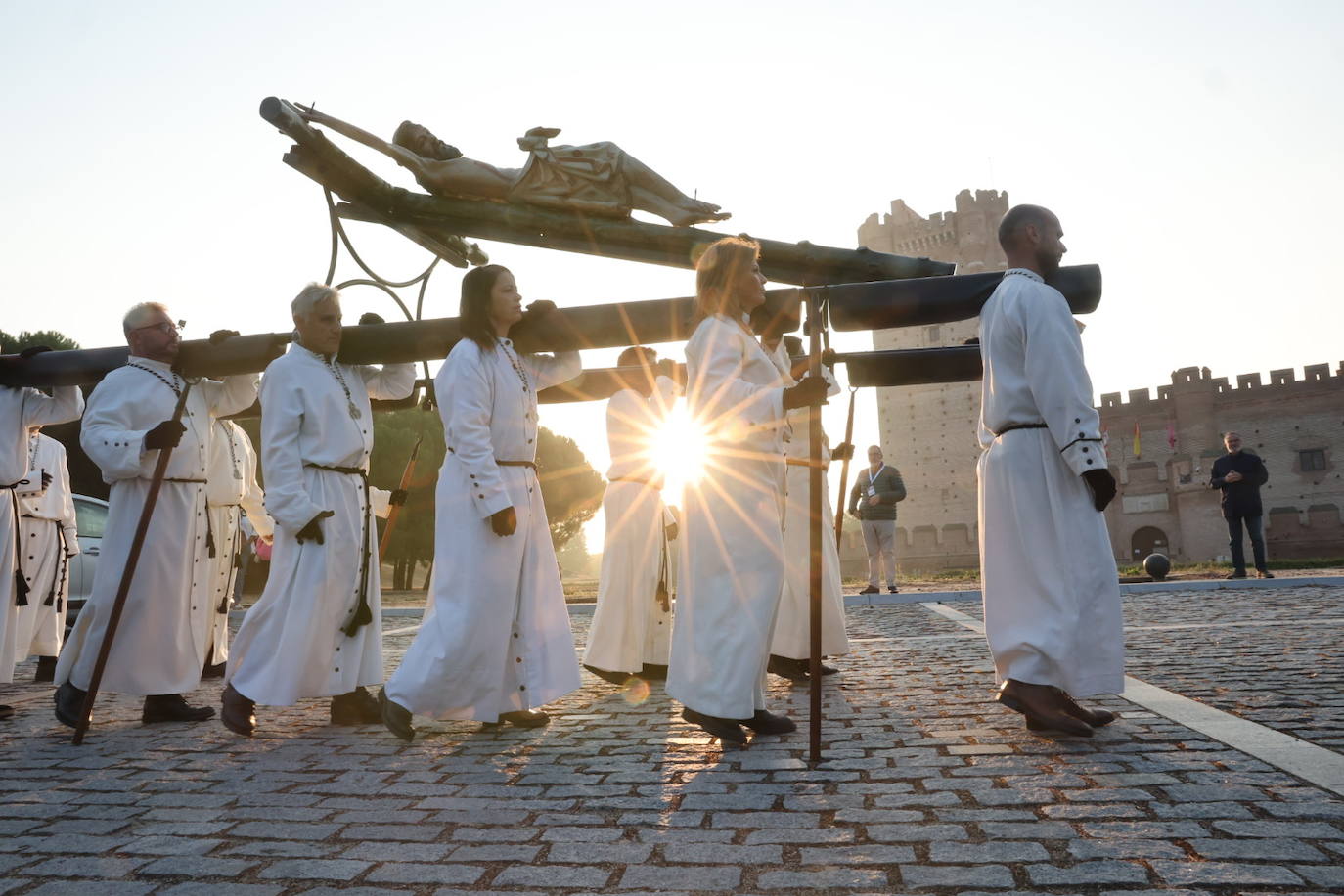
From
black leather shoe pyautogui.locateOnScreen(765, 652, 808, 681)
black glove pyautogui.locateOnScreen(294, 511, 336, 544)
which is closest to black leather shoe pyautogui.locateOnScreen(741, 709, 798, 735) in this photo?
black leather shoe pyautogui.locateOnScreen(765, 652, 808, 681)

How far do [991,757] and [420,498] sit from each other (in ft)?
90.6

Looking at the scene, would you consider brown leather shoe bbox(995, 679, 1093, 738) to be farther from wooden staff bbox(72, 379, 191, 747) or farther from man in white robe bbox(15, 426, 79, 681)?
man in white robe bbox(15, 426, 79, 681)

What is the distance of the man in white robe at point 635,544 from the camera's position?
230 inches

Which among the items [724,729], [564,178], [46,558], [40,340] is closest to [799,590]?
[724,729]

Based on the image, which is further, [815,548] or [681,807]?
[815,548]

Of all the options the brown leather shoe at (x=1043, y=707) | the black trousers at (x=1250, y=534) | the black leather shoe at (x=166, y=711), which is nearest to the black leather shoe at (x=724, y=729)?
the brown leather shoe at (x=1043, y=707)

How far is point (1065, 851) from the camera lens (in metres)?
2.22

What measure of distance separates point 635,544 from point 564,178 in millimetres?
2526

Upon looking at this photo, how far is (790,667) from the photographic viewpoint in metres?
5.71

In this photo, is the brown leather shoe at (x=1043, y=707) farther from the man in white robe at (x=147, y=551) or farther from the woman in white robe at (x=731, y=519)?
the man in white robe at (x=147, y=551)

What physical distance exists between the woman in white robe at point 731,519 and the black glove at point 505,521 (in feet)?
2.51

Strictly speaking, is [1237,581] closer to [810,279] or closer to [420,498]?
[810,279]

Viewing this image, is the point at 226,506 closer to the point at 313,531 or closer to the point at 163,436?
the point at 163,436

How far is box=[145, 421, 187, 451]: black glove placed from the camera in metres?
4.72
